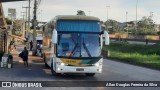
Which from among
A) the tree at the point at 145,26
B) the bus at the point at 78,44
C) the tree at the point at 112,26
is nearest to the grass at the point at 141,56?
the bus at the point at 78,44

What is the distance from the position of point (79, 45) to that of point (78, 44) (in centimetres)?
7

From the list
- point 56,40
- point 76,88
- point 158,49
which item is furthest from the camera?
point 158,49

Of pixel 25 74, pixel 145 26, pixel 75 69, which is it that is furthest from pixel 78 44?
pixel 145 26

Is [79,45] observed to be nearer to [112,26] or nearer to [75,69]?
[75,69]

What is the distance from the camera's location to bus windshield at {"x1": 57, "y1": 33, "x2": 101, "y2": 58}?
75.1 feet

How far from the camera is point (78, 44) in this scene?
23.0 meters

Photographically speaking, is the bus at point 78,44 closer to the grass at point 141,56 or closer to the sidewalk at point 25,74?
the sidewalk at point 25,74

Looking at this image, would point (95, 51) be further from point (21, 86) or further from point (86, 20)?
point (21, 86)

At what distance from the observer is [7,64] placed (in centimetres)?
3131

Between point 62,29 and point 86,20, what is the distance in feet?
4.52

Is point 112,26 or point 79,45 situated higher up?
point 79,45

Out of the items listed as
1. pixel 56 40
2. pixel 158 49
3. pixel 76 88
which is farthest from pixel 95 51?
pixel 158 49

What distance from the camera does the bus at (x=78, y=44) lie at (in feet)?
74.4

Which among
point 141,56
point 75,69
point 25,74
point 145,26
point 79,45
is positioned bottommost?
point 141,56
